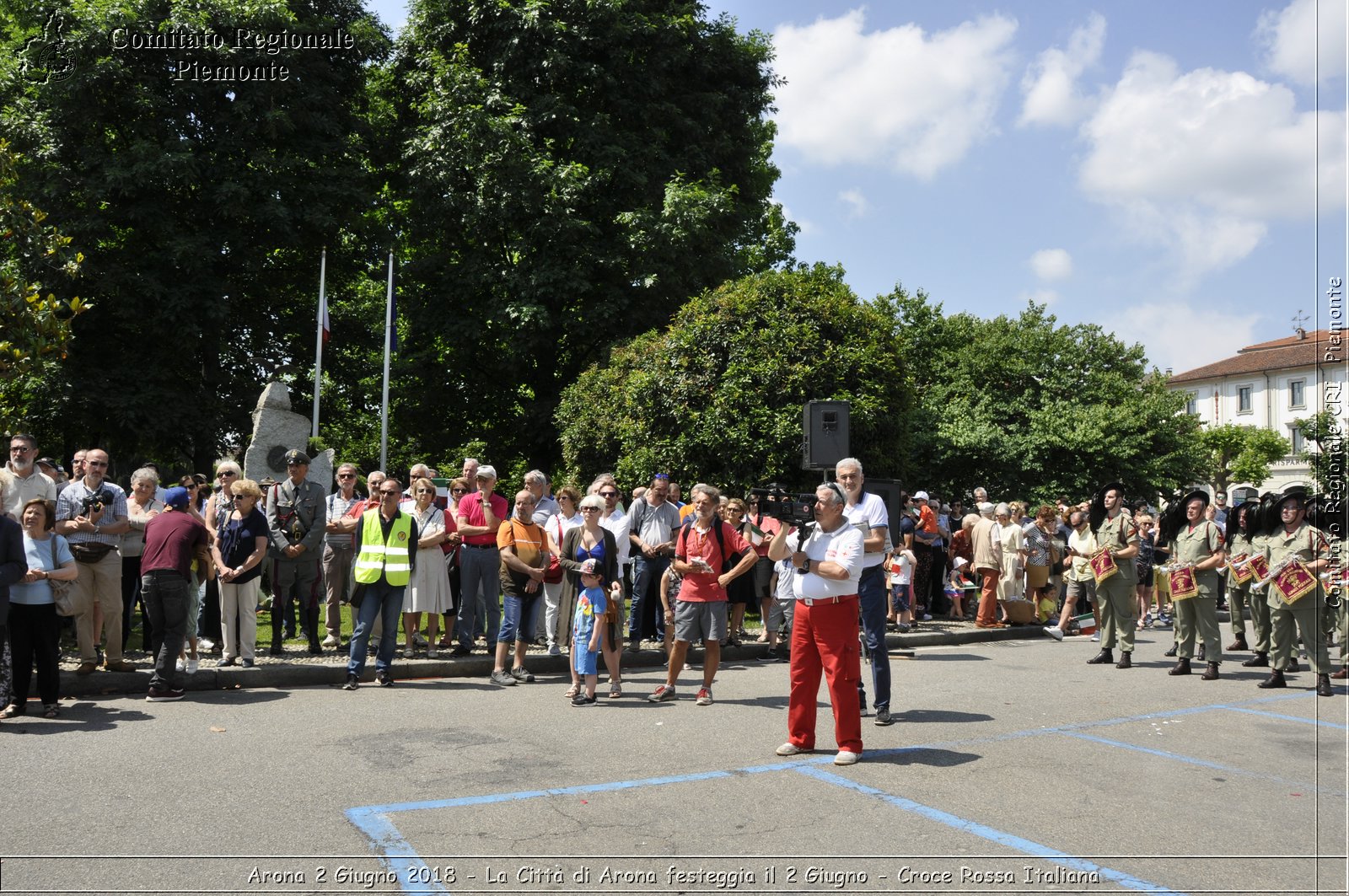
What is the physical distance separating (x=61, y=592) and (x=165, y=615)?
2.69 feet

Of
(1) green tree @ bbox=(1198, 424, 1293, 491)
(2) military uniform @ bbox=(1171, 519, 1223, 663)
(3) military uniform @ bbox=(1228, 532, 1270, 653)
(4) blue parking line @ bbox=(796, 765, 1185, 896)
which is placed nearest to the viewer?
(4) blue parking line @ bbox=(796, 765, 1185, 896)

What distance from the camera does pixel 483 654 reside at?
11633mm

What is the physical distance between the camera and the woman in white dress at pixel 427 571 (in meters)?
11.3

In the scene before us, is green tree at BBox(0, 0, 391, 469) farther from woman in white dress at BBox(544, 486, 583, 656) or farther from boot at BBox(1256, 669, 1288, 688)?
boot at BBox(1256, 669, 1288, 688)

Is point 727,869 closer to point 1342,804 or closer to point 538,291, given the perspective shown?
point 1342,804

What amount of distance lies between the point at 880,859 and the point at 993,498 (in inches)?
1092

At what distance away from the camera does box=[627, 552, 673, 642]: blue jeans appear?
12.5 metres

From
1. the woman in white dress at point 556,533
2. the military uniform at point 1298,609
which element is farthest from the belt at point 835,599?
the military uniform at point 1298,609

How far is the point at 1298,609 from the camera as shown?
35.2 feet

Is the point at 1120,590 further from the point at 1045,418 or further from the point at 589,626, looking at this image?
the point at 1045,418

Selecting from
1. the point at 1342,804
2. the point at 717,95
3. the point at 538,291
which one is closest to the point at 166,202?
the point at 538,291

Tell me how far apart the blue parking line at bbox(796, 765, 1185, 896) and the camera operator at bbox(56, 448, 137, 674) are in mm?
6540

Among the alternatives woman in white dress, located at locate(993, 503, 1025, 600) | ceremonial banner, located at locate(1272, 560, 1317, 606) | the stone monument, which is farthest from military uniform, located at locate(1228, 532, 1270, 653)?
the stone monument

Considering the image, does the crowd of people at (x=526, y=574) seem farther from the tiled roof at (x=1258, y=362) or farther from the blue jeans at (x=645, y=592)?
the tiled roof at (x=1258, y=362)
